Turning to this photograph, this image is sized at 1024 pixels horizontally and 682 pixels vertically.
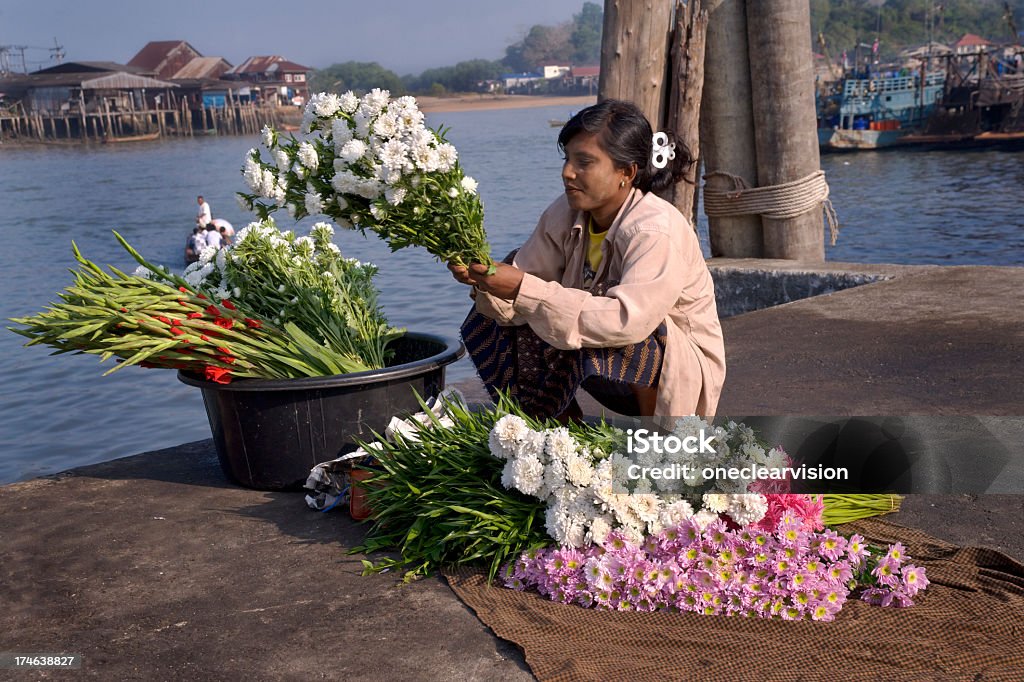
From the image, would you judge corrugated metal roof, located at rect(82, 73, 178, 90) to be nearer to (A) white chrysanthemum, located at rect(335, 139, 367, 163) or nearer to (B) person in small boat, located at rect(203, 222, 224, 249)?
(B) person in small boat, located at rect(203, 222, 224, 249)

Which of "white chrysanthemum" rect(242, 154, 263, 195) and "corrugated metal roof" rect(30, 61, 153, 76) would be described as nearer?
"white chrysanthemum" rect(242, 154, 263, 195)

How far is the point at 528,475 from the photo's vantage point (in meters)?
2.93

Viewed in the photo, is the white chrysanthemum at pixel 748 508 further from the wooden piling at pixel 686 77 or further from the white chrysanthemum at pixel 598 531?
the wooden piling at pixel 686 77

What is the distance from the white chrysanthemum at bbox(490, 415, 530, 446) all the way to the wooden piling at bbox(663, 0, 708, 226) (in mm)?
3163

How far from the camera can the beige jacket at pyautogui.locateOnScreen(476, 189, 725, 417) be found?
313 cm

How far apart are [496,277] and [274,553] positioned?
1010mm

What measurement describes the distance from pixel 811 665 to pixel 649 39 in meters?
4.01

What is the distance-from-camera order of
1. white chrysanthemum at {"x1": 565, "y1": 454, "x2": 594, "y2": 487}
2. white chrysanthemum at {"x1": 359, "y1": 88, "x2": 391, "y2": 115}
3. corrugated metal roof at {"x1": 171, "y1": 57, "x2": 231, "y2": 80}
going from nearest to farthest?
1. white chrysanthemum at {"x1": 565, "y1": 454, "x2": 594, "y2": 487}
2. white chrysanthemum at {"x1": 359, "y1": 88, "x2": 391, "y2": 115}
3. corrugated metal roof at {"x1": 171, "y1": 57, "x2": 231, "y2": 80}

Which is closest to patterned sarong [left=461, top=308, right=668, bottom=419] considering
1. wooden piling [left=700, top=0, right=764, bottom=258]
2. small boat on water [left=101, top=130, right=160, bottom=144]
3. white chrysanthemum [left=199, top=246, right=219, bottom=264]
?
white chrysanthemum [left=199, top=246, right=219, bottom=264]

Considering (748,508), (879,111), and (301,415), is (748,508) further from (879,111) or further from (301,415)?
(879,111)

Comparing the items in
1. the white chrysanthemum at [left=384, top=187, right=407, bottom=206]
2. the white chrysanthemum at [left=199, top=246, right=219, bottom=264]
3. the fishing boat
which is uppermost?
the white chrysanthemum at [left=384, top=187, right=407, bottom=206]

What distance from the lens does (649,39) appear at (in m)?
5.76

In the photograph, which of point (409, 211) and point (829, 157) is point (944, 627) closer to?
point (409, 211)

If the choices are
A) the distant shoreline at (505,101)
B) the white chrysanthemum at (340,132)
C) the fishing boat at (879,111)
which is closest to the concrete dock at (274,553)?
the white chrysanthemum at (340,132)
